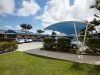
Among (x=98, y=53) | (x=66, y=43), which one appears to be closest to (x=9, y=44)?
(x=66, y=43)

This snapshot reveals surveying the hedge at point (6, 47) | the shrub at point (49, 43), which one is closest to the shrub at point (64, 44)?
the shrub at point (49, 43)

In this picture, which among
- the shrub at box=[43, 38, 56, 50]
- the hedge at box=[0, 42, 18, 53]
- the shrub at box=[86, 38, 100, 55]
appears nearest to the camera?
the shrub at box=[86, 38, 100, 55]

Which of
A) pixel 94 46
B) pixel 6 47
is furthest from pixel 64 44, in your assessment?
pixel 6 47

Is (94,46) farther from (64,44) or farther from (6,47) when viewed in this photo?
(6,47)

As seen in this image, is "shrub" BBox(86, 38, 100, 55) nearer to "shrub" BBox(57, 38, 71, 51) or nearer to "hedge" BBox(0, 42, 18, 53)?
"shrub" BBox(57, 38, 71, 51)

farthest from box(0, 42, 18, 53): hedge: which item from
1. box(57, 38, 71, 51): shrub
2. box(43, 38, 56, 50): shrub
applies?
box(57, 38, 71, 51): shrub

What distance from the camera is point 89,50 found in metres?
16.3

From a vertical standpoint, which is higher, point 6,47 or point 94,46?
point 94,46

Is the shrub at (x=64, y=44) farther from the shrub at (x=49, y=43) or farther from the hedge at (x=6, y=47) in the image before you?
the hedge at (x=6, y=47)

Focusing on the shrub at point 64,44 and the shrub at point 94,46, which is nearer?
the shrub at point 94,46

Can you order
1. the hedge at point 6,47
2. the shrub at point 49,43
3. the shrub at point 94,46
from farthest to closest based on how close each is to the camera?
the shrub at point 49,43 < the hedge at point 6,47 < the shrub at point 94,46

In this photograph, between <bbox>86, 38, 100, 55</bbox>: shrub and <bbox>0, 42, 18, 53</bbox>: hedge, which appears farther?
<bbox>0, 42, 18, 53</bbox>: hedge

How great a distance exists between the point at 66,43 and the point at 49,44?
3.40m

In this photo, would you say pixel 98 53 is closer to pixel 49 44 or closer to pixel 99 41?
pixel 99 41
